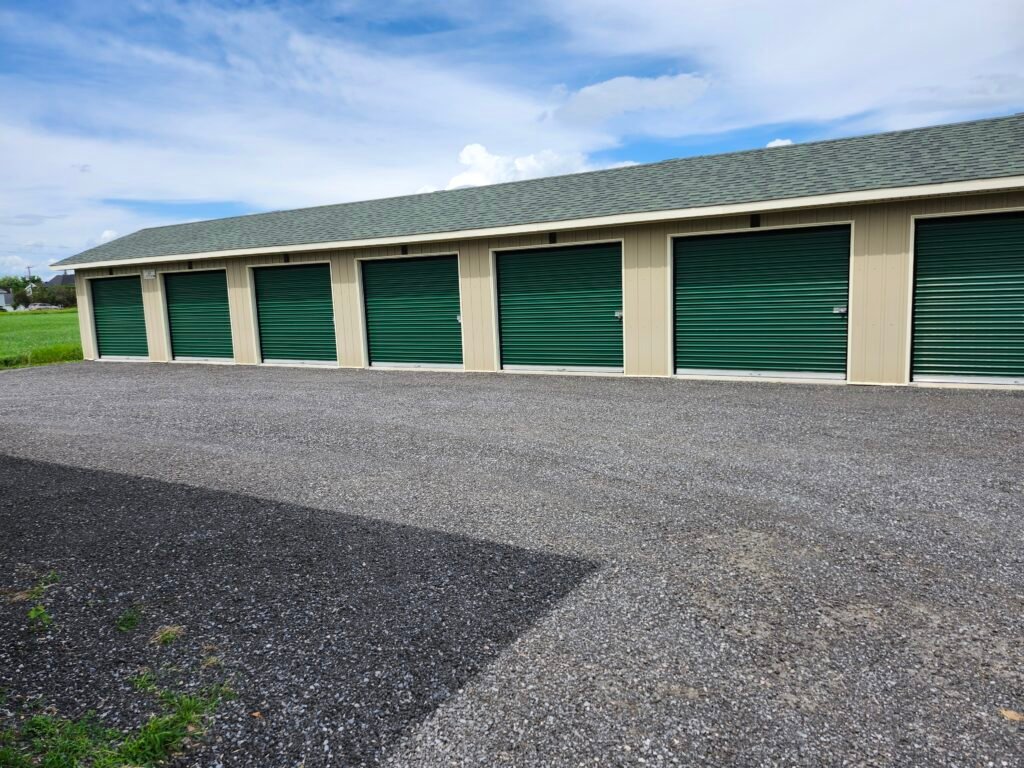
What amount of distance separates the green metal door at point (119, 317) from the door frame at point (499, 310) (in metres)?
9.82

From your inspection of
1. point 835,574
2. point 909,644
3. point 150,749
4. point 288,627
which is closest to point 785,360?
point 835,574

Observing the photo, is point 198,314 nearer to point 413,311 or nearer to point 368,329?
point 368,329

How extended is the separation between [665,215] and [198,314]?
11.4m

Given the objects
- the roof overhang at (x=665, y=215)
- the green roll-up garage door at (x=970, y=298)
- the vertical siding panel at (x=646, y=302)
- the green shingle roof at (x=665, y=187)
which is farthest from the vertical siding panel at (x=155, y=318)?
the green roll-up garage door at (x=970, y=298)

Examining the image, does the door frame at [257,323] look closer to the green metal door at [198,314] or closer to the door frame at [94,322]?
the green metal door at [198,314]

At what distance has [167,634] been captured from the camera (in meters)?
2.98

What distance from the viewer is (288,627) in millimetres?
3033

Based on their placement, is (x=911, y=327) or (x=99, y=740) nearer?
(x=99, y=740)

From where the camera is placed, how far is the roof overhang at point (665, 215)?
8641 mm

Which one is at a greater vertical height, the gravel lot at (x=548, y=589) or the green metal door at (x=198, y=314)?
the green metal door at (x=198, y=314)

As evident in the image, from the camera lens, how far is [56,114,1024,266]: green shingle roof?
9477 mm

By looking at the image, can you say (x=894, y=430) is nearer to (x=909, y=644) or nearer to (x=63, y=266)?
(x=909, y=644)

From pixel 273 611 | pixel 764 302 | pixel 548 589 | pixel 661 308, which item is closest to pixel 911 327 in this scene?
pixel 764 302

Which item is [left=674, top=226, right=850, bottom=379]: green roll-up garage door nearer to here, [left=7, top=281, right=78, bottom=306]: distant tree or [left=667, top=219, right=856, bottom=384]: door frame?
[left=667, top=219, right=856, bottom=384]: door frame
